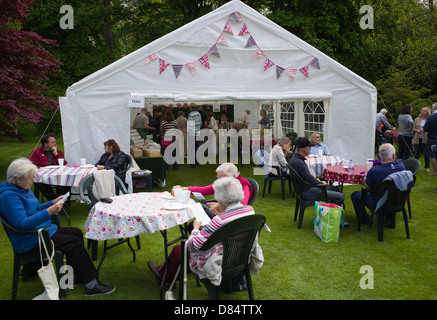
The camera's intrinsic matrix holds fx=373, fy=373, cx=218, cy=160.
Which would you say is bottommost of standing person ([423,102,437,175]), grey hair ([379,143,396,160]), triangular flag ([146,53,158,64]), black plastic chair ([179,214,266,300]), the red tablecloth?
black plastic chair ([179,214,266,300])

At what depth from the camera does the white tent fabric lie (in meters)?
6.46

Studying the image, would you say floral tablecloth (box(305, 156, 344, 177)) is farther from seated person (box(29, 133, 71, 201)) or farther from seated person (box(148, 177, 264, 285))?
seated person (box(29, 133, 71, 201))

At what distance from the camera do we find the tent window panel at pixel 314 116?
943cm

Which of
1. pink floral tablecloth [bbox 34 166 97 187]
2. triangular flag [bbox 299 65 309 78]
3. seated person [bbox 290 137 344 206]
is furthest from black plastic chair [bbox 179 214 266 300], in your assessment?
triangular flag [bbox 299 65 309 78]

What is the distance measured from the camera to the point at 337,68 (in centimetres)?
740

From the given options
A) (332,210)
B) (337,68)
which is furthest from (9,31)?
(332,210)

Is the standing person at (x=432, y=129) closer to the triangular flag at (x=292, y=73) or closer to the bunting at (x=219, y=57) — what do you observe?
the bunting at (x=219, y=57)

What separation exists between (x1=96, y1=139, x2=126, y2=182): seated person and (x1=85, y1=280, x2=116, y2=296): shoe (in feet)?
9.51

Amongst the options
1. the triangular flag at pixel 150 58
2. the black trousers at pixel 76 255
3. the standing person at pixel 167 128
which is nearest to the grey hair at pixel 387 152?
the black trousers at pixel 76 255

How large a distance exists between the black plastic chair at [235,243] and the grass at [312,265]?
1.89ft
